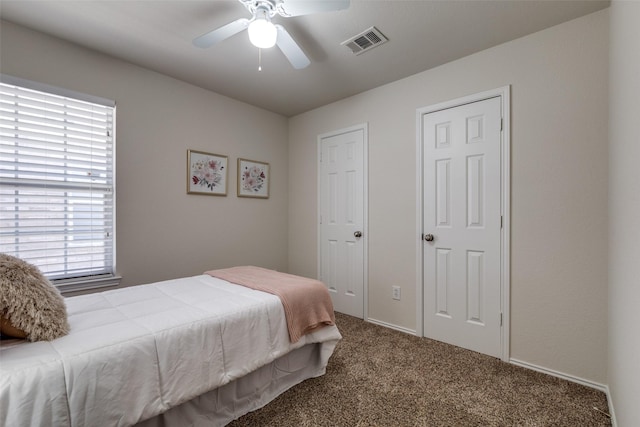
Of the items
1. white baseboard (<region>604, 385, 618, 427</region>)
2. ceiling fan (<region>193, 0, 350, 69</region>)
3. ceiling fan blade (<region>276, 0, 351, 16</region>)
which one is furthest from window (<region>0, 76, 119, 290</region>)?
white baseboard (<region>604, 385, 618, 427</region>)

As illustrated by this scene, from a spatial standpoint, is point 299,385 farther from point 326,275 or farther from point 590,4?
point 590,4

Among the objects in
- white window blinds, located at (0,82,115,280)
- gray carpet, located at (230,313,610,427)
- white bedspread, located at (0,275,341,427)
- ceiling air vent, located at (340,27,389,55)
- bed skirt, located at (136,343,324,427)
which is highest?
ceiling air vent, located at (340,27,389,55)

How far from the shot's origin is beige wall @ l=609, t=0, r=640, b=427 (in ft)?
3.71

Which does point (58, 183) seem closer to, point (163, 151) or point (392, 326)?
point (163, 151)

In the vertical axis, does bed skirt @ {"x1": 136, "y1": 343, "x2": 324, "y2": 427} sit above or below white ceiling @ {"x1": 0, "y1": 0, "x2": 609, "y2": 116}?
below

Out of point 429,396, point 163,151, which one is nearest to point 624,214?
point 429,396

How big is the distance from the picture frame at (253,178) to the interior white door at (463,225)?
1957mm

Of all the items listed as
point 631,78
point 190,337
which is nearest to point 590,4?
point 631,78

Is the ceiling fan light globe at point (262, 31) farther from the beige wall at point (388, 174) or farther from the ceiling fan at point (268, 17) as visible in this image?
the beige wall at point (388, 174)

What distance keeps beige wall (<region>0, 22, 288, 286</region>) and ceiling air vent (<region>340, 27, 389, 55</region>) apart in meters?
1.65

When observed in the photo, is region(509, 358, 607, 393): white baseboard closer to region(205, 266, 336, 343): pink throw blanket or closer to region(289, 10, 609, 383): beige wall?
region(289, 10, 609, 383): beige wall

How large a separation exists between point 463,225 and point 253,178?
2.39 metres

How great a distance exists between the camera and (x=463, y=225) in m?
2.44

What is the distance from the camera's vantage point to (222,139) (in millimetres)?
3221
